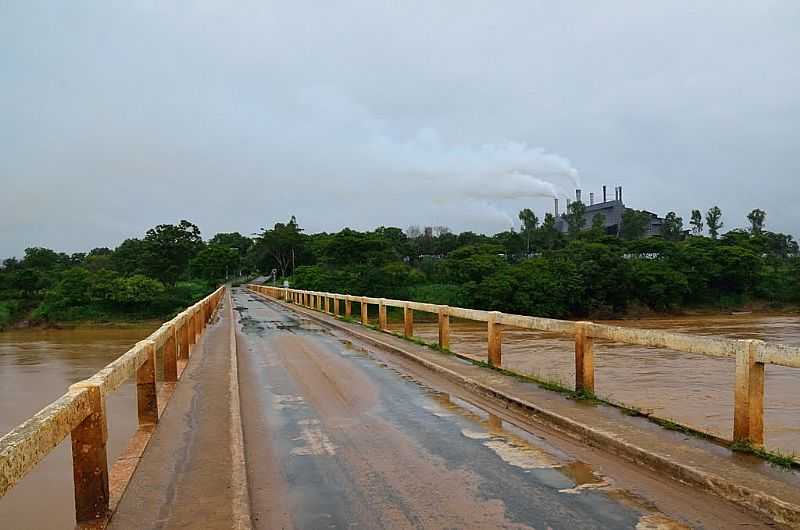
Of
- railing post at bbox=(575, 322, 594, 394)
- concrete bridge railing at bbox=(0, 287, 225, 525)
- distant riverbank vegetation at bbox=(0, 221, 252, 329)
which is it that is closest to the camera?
→ concrete bridge railing at bbox=(0, 287, 225, 525)

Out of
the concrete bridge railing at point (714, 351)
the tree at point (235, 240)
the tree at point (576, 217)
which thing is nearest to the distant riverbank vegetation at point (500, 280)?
the tree at point (576, 217)

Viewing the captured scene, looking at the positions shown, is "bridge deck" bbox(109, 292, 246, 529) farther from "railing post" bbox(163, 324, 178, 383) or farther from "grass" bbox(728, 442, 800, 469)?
"grass" bbox(728, 442, 800, 469)

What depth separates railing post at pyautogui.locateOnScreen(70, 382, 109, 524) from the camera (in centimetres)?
409


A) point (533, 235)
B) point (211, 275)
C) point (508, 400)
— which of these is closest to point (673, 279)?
point (533, 235)

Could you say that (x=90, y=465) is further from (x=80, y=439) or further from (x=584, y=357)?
(x=584, y=357)

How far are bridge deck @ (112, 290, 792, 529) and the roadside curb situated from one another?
10 cm

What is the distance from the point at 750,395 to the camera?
539cm

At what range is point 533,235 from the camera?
261 ft

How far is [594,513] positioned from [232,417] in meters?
4.03

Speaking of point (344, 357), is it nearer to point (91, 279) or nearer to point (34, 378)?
point (34, 378)

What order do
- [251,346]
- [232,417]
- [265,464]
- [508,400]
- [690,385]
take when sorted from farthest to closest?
[251,346] → [690,385] → [508,400] → [232,417] → [265,464]

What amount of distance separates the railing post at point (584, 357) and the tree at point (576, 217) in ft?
247

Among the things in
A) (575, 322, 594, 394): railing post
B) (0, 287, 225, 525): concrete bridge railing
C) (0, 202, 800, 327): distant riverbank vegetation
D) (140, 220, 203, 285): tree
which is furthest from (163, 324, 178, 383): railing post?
(140, 220, 203, 285): tree

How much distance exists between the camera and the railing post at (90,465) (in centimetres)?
409
